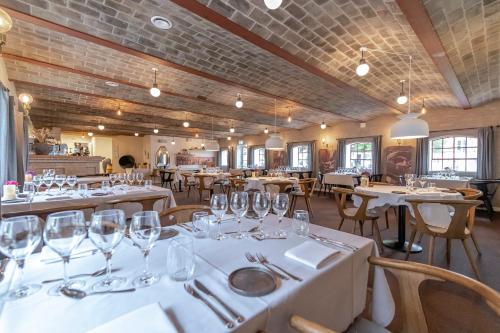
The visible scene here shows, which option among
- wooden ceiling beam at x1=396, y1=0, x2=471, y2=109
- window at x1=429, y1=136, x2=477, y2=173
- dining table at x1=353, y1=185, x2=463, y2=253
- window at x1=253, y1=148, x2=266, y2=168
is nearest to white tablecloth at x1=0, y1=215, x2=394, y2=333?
dining table at x1=353, y1=185, x2=463, y2=253

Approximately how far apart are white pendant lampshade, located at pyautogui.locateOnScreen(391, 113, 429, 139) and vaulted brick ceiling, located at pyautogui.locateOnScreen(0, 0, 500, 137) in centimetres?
98

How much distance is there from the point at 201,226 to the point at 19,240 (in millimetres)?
735

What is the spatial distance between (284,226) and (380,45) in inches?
130

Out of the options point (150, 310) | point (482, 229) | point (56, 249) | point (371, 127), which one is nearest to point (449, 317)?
point (150, 310)

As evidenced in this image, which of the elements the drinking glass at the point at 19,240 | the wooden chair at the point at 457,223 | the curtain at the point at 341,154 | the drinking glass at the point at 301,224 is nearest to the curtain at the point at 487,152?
the curtain at the point at 341,154

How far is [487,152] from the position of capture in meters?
6.17

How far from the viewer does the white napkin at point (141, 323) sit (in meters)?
0.56

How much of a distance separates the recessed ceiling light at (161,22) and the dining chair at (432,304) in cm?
322

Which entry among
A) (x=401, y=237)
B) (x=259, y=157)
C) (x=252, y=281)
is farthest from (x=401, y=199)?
(x=259, y=157)

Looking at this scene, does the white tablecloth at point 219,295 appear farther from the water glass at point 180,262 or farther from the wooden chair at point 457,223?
the wooden chair at point 457,223

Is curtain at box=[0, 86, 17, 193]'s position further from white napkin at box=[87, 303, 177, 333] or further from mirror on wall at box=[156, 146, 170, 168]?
mirror on wall at box=[156, 146, 170, 168]

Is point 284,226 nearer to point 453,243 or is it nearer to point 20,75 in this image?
point 453,243

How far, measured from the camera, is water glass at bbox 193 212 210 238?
1.30 meters

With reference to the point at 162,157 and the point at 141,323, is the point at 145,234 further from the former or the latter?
the point at 162,157
